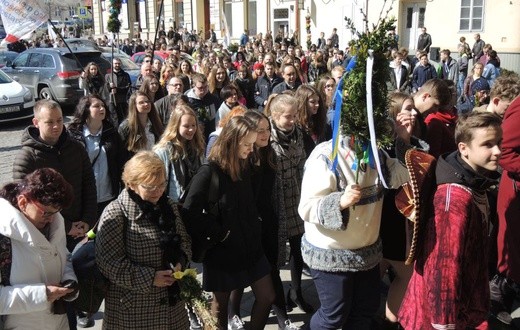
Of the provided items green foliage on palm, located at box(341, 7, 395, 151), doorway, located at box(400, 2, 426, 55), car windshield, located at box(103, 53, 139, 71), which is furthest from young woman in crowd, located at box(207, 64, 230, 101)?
doorway, located at box(400, 2, 426, 55)

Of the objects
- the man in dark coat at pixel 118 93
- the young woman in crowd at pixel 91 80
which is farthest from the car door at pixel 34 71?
the young woman in crowd at pixel 91 80

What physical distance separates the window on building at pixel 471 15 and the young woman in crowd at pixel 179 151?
66.3ft

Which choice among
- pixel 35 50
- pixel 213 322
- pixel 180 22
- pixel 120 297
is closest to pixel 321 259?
pixel 213 322

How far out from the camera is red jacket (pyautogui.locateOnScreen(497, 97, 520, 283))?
386 cm

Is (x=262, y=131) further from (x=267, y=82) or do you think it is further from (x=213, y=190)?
(x=267, y=82)

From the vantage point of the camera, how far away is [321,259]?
335 centimetres

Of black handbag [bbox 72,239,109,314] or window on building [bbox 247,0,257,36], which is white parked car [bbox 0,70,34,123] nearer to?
black handbag [bbox 72,239,109,314]

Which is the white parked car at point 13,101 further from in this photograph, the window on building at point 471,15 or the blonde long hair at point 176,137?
the window on building at point 471,15

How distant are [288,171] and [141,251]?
1.72 m

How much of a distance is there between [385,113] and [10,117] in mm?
12141

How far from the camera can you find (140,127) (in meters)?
5.53

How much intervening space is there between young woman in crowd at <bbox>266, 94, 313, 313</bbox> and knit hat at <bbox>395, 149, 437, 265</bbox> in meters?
1.52

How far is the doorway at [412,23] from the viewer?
23.5 m

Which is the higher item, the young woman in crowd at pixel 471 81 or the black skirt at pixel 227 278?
the young woman in crowd at pixel 471 81
